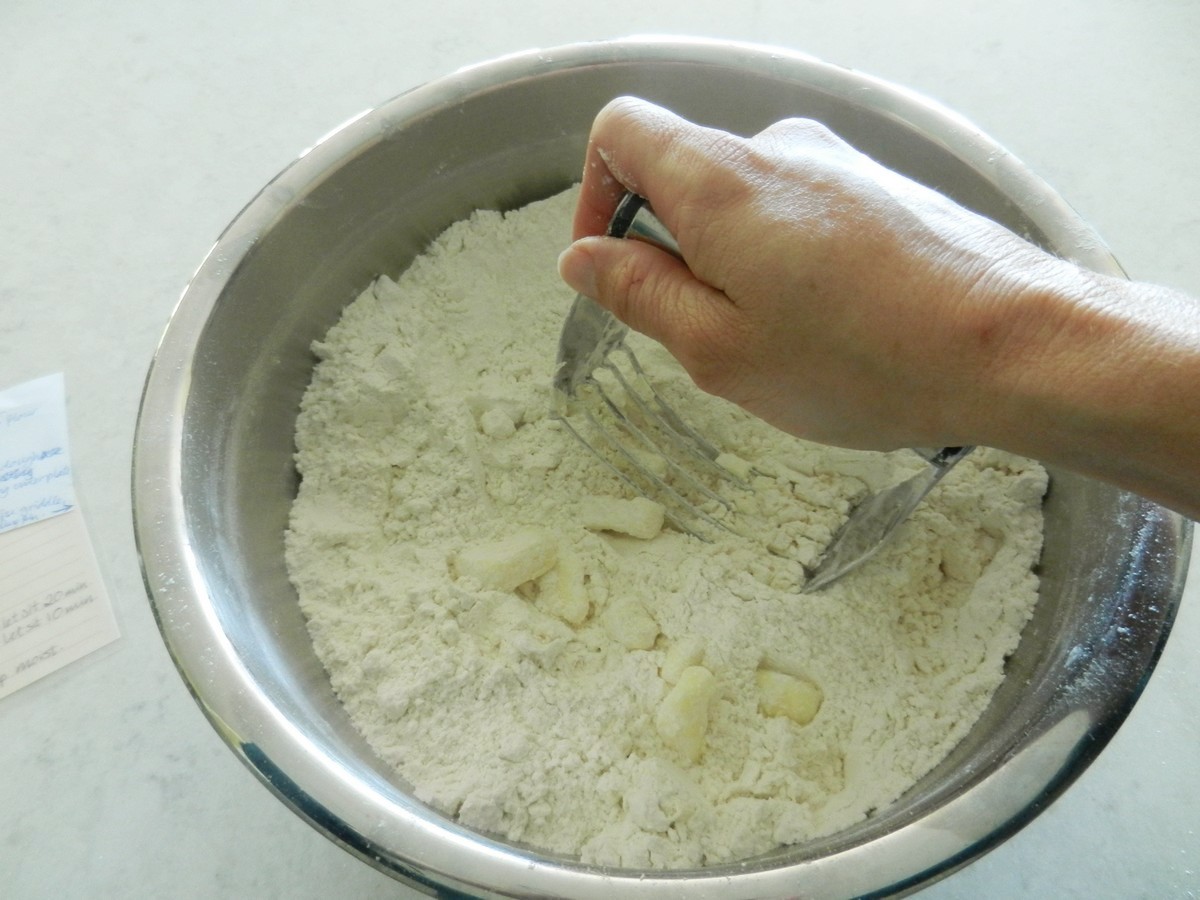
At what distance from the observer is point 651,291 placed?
22.7 inches

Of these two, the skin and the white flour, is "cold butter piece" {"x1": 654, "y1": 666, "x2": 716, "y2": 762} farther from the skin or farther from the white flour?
the skin

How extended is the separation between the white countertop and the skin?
16.6 inches

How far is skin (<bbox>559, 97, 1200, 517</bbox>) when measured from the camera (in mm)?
467

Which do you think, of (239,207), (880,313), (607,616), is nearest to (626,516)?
(607,616)

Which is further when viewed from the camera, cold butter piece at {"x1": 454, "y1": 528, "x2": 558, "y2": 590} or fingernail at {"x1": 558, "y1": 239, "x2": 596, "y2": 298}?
cold butter piece at {"x1": 454, "y1": 528, "x2": 558, "y2": 590}

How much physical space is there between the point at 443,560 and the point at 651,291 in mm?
319

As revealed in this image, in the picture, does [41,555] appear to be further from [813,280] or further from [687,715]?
[813,280]

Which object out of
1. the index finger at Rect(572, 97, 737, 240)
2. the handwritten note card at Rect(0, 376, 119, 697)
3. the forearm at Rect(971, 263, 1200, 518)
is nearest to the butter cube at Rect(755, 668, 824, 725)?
the forearm at Rect(971, 263, 1200, 518)

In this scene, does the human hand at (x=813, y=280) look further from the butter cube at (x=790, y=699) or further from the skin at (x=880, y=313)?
the butter cube at (x=790, y=699)

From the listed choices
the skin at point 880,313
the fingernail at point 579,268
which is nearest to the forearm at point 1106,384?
the skin at point 880,313

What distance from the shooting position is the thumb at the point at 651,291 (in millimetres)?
558

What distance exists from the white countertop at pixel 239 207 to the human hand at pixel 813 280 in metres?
0.47

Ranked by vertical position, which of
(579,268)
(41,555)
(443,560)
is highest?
(579,268)

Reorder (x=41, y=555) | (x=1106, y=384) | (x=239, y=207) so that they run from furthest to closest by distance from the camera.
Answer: (x=239, y=207)
(x=41, y=555)
(x=1106, y=384)
